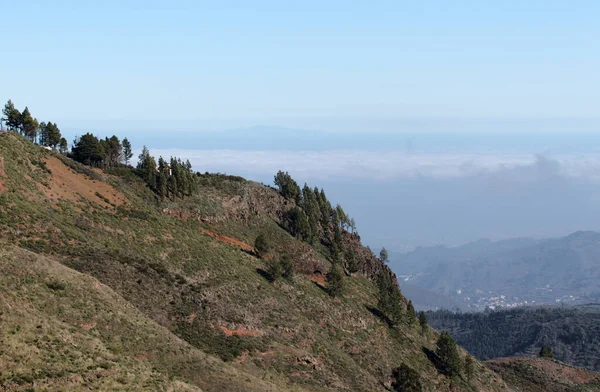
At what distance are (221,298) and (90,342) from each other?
30808mm

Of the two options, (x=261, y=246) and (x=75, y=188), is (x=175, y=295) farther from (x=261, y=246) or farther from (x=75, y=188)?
(x=261, y=246)

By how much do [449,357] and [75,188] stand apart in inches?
2868

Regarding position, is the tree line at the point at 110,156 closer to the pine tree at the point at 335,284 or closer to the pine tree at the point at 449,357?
the pine tree at the point at 335,284

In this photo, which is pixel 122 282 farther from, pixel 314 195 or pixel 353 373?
pixel 314 195

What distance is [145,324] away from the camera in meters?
51.5

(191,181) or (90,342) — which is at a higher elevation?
(191,181)

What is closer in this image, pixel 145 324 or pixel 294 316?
pixel 145 324

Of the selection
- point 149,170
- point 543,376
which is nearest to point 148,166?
point 149,170

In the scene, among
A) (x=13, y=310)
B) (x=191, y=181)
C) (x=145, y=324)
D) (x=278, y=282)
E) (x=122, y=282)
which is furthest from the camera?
(x=191, y=181)

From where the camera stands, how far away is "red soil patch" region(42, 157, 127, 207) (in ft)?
267

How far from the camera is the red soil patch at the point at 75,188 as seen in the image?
3201 inches

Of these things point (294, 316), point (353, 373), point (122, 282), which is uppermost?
point (122, 282)

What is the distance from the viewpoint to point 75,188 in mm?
85250

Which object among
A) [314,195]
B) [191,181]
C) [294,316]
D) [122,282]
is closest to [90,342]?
[122,282]
